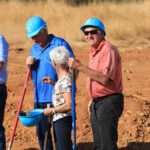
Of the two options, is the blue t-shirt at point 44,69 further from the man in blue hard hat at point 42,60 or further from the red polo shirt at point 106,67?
the red polo shirt at point 106,67

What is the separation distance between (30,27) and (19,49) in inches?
531

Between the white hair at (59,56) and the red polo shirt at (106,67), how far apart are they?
0.29 m

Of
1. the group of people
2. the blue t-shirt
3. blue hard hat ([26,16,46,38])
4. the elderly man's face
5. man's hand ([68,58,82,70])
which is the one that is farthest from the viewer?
the blue t-shirt

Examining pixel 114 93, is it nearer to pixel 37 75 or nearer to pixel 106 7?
pixel 37 75

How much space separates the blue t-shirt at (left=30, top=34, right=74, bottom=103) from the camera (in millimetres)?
6527

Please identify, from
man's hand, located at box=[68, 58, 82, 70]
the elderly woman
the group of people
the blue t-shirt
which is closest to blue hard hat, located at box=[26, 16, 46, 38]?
the group of people

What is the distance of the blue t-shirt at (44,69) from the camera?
6527 mm

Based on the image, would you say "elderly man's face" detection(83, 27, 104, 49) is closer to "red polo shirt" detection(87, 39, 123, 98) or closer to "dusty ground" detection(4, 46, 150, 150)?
"red polo shirt" detection(87, 39, 123, 98)

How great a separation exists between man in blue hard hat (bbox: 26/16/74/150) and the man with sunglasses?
1.62 ft

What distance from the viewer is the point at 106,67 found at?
19.4 feet

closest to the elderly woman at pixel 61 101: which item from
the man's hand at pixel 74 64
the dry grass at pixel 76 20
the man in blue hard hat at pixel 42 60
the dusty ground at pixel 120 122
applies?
the man's hand at pixel 74 64

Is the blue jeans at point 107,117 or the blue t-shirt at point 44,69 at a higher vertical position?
the blue t-shirt at point 44,69

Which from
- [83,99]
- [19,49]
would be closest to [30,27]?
[83,99]

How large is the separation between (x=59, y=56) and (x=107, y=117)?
79 cm
